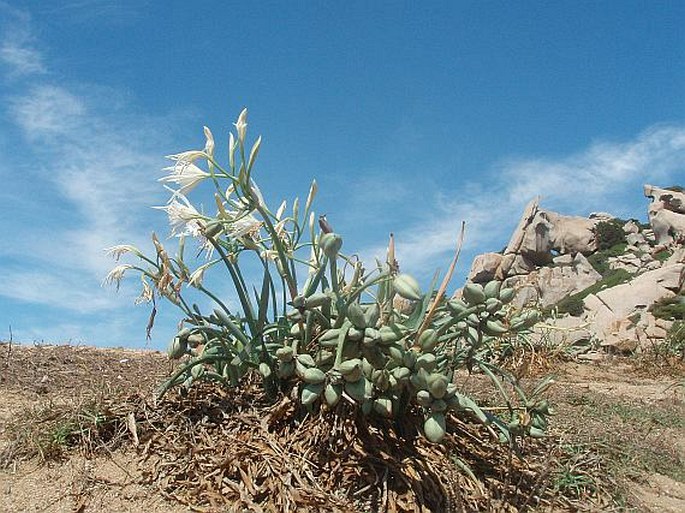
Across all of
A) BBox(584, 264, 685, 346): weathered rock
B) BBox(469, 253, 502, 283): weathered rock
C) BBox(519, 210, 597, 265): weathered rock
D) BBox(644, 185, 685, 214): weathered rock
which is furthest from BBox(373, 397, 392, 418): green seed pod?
BBox(644, 185, 685, 214): weathered rock

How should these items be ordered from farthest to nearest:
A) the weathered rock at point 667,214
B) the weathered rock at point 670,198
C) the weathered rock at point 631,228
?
the weathered rock at point 631,228 → the weathered rock at point 670,198 → the weathered rock at point 667,214

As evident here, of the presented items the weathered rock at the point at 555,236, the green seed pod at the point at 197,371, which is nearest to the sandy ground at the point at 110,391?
the green seed pod at the point at 197,371

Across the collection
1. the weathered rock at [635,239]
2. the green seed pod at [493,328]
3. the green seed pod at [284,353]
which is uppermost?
the weathered rock at [635,239]

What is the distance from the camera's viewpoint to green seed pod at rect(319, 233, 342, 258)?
269cm

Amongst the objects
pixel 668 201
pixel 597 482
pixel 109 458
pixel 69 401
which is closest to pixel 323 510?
pixel 109 458

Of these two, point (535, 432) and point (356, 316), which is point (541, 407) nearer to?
point (535, 432)

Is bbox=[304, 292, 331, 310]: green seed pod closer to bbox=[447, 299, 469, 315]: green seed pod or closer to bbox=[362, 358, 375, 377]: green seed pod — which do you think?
bbox=[362, 358, 375, 377]: green seed pod

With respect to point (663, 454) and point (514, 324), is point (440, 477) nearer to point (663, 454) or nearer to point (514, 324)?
point (514, 324)

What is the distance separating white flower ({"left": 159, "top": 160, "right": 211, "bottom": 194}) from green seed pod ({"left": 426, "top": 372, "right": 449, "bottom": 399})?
1117mm

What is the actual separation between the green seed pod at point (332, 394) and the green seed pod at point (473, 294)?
55cm

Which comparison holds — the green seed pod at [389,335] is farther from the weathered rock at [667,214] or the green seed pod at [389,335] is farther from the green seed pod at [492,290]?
the weathered rock at [667,214]

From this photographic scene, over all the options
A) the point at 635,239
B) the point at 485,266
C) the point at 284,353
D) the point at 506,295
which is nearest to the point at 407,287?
the point at 506,295

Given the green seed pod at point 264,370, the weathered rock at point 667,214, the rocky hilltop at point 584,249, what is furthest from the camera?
the weathered rock at point 667,214

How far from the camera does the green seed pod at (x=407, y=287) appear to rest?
2578mm
